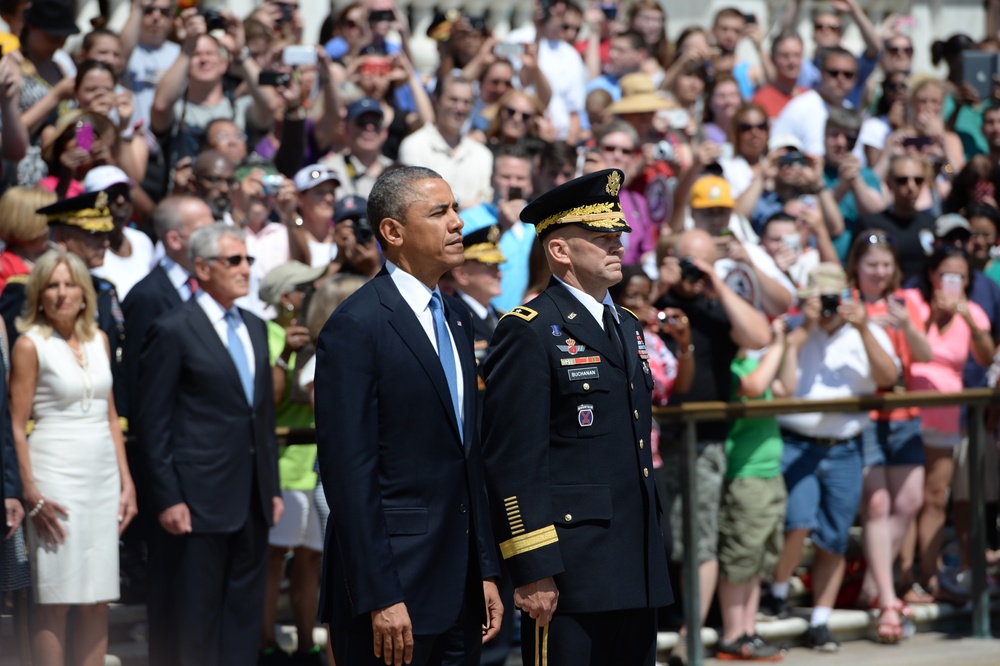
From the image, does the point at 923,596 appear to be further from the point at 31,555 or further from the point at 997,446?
the point at 31,555

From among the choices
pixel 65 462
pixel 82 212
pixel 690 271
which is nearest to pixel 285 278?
pixel 82 212

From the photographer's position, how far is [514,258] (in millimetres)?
8289

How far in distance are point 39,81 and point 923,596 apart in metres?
5.70

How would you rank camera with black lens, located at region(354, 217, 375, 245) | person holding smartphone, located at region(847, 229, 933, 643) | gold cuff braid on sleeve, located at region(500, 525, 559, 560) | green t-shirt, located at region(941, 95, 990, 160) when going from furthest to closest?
1. green t-shirt, located at region(941, 95, 990, 160)
2. person holding smartphone, located at region(847, 229, 933, 643)
3. camera with black lens, located at region(354, 217, 375, 245)
4. gold cuff braid on sleeve, located at region(500, 525, 559, 560)

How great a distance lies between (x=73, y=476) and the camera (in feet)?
20.2

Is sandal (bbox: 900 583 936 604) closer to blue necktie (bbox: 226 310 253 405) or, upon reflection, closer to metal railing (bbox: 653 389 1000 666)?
metal railing (bbox: 653 389 1000 666)

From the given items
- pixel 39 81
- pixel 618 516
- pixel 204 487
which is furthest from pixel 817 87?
pixel 618 516

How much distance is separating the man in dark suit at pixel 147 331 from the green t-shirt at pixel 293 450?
48cm

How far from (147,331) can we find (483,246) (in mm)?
1617

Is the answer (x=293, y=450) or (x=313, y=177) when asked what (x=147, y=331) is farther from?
(x=313, y=177)

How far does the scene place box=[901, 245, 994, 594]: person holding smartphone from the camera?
8.39 metres

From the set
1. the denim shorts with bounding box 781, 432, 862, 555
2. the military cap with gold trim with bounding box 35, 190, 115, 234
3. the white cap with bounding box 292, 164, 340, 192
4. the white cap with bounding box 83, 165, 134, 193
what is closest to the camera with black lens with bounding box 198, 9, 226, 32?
the white cap with bounding box 292, 164, 340, 192

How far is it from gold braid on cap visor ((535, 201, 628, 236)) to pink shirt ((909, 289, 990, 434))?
4193 millimetres

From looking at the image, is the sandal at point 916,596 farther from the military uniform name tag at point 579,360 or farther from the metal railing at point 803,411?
the military uniform name tag at point 579,360
